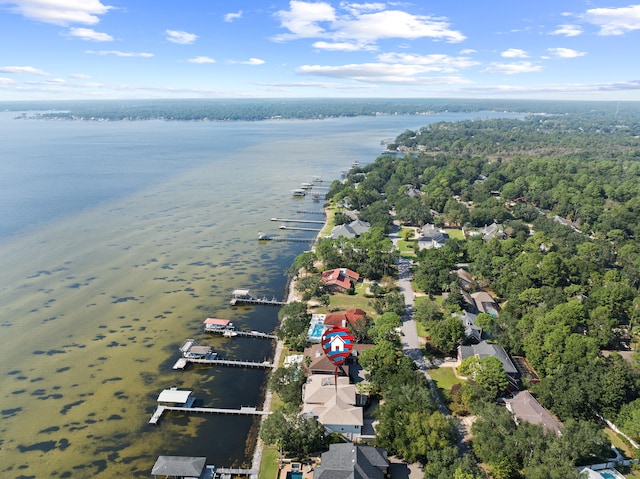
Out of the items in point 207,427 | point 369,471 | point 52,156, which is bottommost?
point 207,427

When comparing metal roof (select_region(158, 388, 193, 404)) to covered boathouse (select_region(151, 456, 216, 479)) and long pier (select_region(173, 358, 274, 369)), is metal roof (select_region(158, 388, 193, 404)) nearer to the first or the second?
long pier (select_region(173, 358, 274, 369))

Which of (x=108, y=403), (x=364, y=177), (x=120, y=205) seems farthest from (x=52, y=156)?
(x=108, y=403)

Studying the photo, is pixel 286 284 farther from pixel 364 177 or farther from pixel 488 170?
pixel 488 170

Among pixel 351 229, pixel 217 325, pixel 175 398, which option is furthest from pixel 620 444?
pixel 351 229

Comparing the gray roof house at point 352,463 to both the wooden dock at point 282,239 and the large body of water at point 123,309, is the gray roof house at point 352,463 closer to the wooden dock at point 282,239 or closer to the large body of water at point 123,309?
the large body of water at point 123,309

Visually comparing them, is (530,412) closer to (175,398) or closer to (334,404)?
(334,404)

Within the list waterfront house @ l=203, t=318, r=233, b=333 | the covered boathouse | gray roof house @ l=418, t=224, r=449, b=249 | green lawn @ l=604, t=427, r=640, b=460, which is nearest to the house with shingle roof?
the covered boathouse
